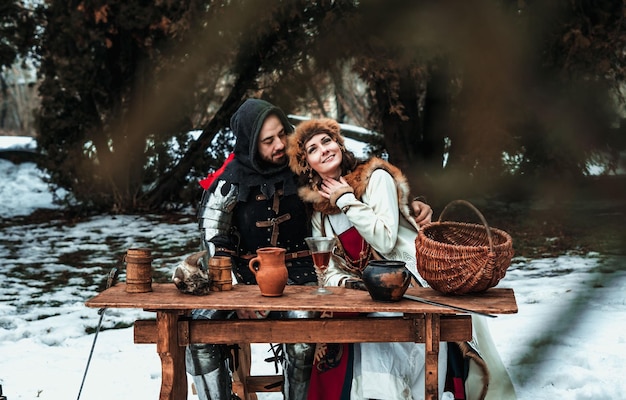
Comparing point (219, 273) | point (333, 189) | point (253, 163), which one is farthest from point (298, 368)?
point (253, 163)

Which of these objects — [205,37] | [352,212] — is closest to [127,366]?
[352,212]

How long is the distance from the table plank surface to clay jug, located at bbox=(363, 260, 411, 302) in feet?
0.08

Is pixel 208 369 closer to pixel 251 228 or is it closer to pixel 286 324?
pixel 286 324

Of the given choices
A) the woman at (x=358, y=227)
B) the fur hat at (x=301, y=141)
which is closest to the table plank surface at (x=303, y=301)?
the woman at (x=358, y=227)

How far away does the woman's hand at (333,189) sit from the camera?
2.32 m

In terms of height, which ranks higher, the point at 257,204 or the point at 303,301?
the point at 257,204

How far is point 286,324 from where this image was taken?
2084mm

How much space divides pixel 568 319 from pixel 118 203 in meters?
8.77

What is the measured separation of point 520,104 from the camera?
0.54 m

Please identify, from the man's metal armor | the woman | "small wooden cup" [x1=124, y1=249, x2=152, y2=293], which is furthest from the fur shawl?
"small wooden cup" [x1=124, y1=249, x2=152, y2=293]

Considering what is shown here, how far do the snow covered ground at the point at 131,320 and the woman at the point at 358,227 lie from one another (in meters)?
0.38

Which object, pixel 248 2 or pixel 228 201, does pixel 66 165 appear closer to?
pixel 228 201

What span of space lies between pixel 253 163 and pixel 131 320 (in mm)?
2051

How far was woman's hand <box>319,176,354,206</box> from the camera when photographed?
2.32 metres
